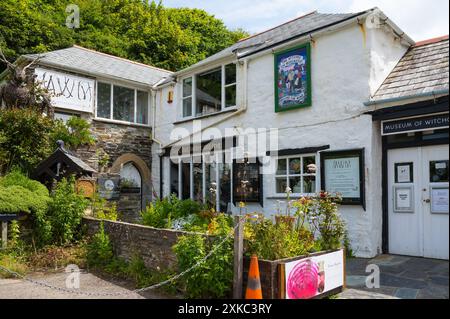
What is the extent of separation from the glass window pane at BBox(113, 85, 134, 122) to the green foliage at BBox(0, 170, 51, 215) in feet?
19.1

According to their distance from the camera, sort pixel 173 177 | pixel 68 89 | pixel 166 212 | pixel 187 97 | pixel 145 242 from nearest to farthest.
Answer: pixel 145 242, pixel 166 212, pixel 68 89, pixel 187 97, pixel 173 177

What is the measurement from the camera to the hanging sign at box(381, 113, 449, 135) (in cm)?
701

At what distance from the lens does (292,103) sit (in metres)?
10.6

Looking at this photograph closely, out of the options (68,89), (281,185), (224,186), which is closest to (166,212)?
(224,186)

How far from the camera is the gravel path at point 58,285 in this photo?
20.3 feet

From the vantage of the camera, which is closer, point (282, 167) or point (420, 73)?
point (420, 73)

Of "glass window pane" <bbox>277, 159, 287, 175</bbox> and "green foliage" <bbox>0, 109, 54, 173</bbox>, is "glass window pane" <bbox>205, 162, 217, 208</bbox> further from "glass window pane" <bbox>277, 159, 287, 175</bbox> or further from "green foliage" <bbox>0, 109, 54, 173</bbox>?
"green foliage" <bbox>0, 109, 54, 173</bbox>

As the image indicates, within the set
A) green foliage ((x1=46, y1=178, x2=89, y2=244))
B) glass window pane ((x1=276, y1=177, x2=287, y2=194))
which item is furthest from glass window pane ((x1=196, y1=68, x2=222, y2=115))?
green foliage ((x1=46, y1=178, x2=89, y2=244))

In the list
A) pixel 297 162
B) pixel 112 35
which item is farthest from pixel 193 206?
pixel 112 35

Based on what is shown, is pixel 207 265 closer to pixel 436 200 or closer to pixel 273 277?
pixel 273 277

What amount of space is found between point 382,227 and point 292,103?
12.8 ft

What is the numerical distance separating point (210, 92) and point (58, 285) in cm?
855

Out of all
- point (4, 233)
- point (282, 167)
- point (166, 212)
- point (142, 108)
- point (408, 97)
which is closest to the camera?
point (408, 97)

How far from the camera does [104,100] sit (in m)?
14.9
